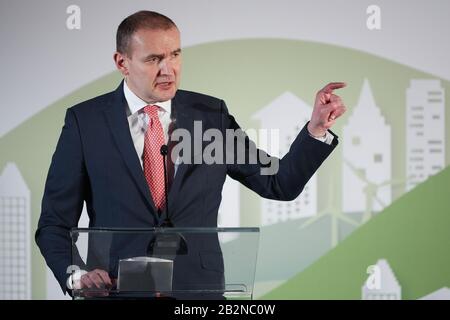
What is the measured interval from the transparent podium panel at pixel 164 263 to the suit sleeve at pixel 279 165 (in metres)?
0.58

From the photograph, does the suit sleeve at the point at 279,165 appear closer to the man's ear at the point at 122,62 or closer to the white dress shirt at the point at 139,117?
the white dress shirt at the point at 139,117

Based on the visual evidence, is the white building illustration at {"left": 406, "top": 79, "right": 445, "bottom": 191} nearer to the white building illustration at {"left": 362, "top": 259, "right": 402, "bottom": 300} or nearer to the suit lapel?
the white building illustration at {"left": 362, "top": 259, "right": 402, "bottom": 300}

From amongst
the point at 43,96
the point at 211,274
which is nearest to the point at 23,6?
the point at 43,96

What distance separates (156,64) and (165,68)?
46 mm

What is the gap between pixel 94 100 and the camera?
11.2 feet

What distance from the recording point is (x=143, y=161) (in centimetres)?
321

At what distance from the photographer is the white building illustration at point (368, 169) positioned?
4438mm

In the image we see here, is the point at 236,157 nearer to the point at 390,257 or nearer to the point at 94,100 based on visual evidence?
the point at 94,100

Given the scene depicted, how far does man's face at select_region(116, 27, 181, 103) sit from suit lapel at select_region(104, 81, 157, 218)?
87 mm

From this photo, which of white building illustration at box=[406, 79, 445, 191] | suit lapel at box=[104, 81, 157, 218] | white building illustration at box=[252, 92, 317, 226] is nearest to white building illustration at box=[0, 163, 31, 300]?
white building illustration at box=[252, 92, 317, 226]

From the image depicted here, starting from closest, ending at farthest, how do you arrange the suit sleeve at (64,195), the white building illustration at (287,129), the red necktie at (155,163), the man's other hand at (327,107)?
1. the man's other hand at (327,107)
2. the suit sleeve at (64,195)
3. the red necktie at (155,163)
4. the white building illustration at (287,129)

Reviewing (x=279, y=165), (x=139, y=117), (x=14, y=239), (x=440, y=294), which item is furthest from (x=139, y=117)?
(x=440, y=294)

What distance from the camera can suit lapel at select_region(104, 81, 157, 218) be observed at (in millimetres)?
3113

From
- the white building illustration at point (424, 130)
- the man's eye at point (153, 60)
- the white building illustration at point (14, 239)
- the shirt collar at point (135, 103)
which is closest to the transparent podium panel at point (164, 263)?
the shirt collar at point (135, 103)
